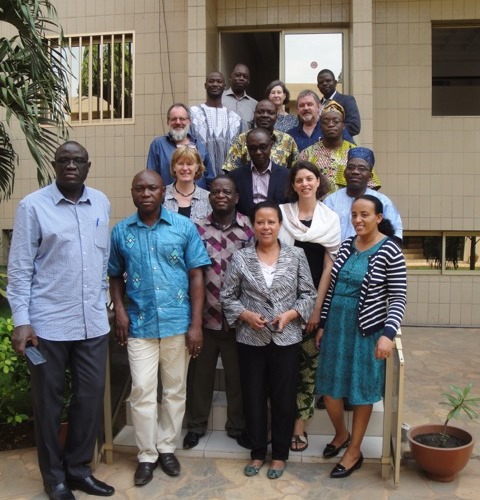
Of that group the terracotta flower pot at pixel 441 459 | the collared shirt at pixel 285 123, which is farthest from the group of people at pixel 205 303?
the collared shirt at pixel 285 123

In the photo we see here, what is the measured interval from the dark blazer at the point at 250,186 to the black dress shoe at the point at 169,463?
1784 mm

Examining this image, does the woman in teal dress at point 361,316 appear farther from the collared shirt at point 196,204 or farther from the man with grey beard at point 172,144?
the man with grey beard at point 172,144

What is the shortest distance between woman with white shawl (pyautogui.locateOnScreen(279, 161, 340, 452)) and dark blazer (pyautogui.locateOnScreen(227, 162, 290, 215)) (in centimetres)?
25

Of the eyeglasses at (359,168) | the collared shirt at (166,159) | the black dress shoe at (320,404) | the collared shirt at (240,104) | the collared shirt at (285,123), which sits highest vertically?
the collared shirt at (240,104)

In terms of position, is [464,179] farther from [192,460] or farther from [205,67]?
[192,460]

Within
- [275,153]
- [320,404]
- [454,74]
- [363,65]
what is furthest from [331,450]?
[454,74]

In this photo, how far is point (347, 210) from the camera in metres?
4.22

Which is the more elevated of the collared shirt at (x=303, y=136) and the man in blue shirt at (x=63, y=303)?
the collared shirt at (x=303, y=136)

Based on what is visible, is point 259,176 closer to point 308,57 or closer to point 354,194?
point 354,194

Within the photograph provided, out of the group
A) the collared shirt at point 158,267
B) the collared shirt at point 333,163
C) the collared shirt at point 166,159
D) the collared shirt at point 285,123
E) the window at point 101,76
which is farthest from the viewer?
the window at point 101,76

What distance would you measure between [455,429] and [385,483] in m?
0.64

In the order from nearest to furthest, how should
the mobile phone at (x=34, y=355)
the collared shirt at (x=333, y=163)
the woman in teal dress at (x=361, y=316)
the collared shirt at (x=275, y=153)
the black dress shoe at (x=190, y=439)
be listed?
1. the mobile phone at (x=34, y=355)
2. the woman in teal dress at (x=361, y=316)
3. the black dress shoe at (x=190, y=439)
4. the collared shirt at (x=333, y=163)
5. the collared shirt at (x=275, y=153)

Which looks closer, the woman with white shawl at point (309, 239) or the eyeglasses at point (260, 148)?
the woman with white shawl at point (309, 239)

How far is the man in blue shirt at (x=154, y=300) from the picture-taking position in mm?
3744
